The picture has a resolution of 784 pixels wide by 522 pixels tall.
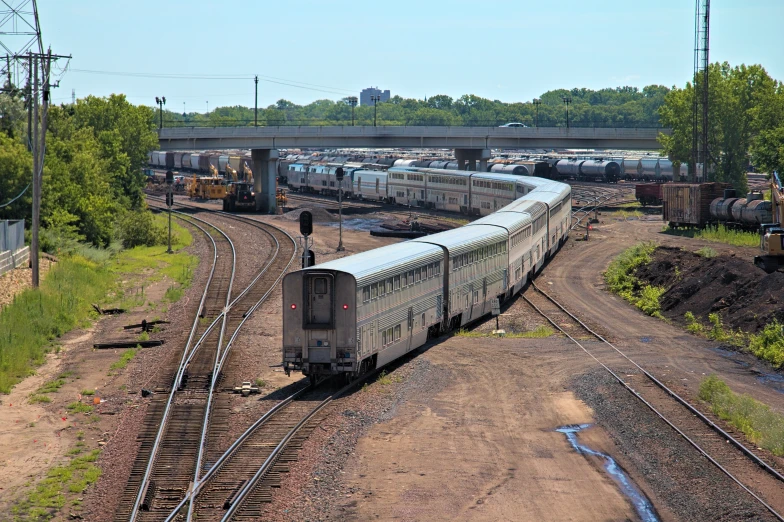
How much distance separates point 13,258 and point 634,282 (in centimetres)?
2878

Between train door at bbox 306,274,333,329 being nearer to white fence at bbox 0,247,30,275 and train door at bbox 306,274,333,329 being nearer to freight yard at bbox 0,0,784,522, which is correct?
freight yard at bbox 0,0,784,522

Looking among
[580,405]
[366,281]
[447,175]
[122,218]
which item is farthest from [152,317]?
[447,175]

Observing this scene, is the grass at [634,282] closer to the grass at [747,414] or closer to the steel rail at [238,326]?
the grass at [747,414]

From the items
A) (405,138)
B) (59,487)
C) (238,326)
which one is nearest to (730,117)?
(405,138)

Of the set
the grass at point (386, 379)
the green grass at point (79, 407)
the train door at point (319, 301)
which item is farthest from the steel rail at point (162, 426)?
the grass at point (386, 379)

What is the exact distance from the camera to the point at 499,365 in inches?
1159

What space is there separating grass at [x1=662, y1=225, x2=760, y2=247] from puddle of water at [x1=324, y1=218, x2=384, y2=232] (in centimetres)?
2211

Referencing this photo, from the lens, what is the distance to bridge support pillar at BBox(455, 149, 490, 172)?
10562 cm

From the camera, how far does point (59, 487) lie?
60.5ft

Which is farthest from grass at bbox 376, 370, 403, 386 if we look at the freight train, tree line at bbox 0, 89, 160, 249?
the freight train

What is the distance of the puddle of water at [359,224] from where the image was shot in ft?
246

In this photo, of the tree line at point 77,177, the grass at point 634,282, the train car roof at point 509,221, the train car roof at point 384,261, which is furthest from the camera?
the tree line at point 77,177

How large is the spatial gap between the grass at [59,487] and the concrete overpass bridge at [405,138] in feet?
247

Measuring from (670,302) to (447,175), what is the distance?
1786 inches
